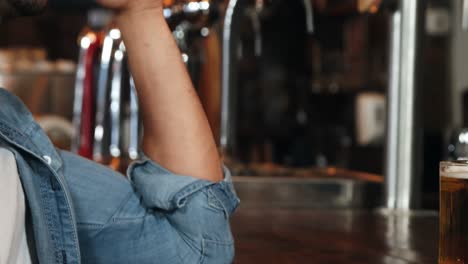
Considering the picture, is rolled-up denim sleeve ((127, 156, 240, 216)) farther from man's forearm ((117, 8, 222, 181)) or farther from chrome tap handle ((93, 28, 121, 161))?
chrome tap handle ((93, 28, 121, 161))

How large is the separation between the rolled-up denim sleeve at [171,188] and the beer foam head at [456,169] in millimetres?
215

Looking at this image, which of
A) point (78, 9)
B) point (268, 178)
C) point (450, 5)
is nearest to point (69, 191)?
point (268, 178)

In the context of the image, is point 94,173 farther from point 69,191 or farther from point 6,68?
point 6,68

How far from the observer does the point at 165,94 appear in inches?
33.2

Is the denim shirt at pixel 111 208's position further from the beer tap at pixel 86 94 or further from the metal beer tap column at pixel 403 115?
the beer tap at pixel 86 94

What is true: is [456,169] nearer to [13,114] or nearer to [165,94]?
[165,94]

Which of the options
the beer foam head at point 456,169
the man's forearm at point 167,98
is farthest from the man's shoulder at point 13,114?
the beer foam head at point 456,169

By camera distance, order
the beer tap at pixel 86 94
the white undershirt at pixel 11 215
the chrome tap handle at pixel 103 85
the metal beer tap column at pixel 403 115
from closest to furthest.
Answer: the white undershirt at pixel 11 215
the metal beer tap column at pixel 403 115
the chrome tap handle at pixel 103 85
the beer tap at pixel 86 94

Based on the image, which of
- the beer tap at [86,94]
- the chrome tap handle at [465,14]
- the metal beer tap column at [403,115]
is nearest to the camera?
the chrome tap handle at [465,14]

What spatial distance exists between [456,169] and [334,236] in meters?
0.29

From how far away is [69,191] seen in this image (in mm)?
865

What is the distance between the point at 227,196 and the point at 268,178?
63 cm

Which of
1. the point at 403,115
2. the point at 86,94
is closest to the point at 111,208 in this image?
the point at 403,115

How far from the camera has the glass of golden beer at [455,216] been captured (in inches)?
29.5
